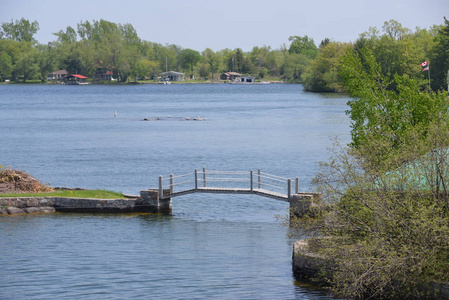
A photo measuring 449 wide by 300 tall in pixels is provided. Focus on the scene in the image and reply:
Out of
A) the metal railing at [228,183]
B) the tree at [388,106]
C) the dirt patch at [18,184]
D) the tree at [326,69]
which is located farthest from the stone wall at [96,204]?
the tree at [326,69]

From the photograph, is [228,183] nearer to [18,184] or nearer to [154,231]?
[18,184]

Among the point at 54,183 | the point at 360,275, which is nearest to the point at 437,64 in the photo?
the point at 54,183

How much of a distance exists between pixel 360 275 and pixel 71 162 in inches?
1561

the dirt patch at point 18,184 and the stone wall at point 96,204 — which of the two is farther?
the dirt patch at point 18,184

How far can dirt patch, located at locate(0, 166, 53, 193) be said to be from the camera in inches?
1428

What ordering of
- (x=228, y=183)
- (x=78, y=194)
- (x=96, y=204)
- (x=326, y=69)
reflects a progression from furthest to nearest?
(x=326, y=69)
(x=228, y=183)
(x=78, y=194)
(x=96, y=204)

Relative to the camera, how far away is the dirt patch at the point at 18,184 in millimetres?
36281

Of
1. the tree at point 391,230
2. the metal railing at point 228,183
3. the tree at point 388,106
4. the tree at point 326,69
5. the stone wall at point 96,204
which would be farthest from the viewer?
the tree at point 326,69

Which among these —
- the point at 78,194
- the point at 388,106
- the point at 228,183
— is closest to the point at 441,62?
the point at 228,183

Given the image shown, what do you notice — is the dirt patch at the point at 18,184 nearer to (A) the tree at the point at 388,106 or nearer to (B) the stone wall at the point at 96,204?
(B) the stone wall at the point at 96,204

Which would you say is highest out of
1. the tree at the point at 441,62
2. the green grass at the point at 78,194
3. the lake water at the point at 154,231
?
the tree at the point at 441,62

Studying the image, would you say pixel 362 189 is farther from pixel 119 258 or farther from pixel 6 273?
pixel 6 273

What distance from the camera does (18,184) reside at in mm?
36594

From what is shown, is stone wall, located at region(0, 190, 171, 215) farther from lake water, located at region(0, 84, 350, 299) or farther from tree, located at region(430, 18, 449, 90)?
tree, located at region(430, 18, 449, 90)
